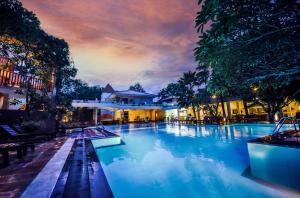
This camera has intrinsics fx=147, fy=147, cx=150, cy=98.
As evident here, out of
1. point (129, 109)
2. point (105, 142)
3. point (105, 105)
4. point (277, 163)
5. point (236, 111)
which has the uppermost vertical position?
point (105, 105)

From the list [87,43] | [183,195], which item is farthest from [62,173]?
[87,43]

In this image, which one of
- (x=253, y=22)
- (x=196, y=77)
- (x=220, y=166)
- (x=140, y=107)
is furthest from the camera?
(x=140, y=107)

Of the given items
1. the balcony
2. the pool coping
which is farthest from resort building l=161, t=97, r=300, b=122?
the pool coping

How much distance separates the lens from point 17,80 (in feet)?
32.2

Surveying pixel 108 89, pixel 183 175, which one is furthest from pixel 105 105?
pixel 183 175

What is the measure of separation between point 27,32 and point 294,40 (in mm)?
11036

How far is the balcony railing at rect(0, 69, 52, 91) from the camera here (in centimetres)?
909

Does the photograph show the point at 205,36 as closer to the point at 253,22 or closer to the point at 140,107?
the point at 253,22

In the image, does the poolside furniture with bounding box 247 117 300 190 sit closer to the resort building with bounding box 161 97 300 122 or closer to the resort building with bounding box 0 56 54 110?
the resort building with bounding box 161 97 300 122

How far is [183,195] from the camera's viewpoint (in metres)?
3.66

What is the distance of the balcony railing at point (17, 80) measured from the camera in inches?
358

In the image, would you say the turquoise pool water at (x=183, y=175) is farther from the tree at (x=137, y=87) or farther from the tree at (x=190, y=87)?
the tree at (x=137, y=87)

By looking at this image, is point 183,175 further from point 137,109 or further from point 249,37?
point 137,109

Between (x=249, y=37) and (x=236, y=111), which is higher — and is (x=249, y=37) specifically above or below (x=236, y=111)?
above
